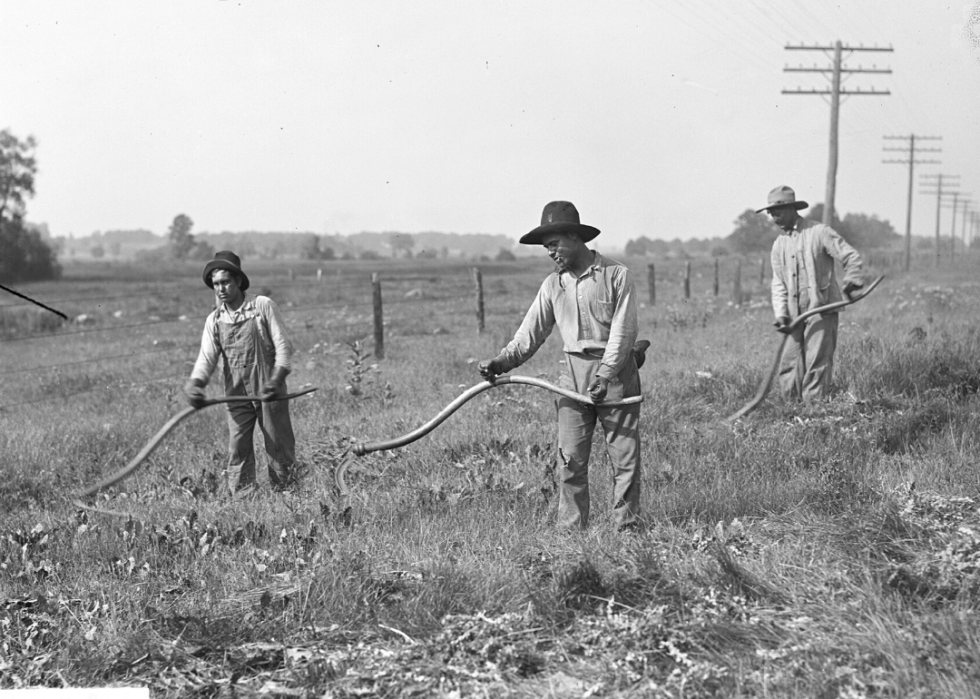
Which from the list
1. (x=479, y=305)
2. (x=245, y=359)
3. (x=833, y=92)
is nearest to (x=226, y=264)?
(x=245, y=359)

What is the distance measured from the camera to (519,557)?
15.3 ft

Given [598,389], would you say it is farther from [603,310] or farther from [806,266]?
[806,266]

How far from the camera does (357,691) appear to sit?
356 cm

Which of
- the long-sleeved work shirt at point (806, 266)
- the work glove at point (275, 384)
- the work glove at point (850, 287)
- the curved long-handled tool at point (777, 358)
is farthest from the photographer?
the long-sleeved work shirt at point (806, 266)

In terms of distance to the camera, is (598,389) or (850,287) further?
(850,287)

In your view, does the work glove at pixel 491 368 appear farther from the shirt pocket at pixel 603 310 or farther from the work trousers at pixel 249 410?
the work trousers at pixel 249 410

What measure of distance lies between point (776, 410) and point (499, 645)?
4810 mm

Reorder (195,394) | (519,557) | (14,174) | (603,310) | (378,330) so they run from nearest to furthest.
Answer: (519,557), (603,310), (195,394), (378,330), (14,174)

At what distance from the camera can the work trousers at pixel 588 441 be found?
521cm

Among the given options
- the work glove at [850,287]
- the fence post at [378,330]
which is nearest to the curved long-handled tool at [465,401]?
the work glove at [850,287]

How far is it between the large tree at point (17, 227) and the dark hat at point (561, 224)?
42.9 m

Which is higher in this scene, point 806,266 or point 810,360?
point 806,266

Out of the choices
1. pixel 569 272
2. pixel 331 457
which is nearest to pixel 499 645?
pixel 569 272

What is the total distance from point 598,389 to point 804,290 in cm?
390
